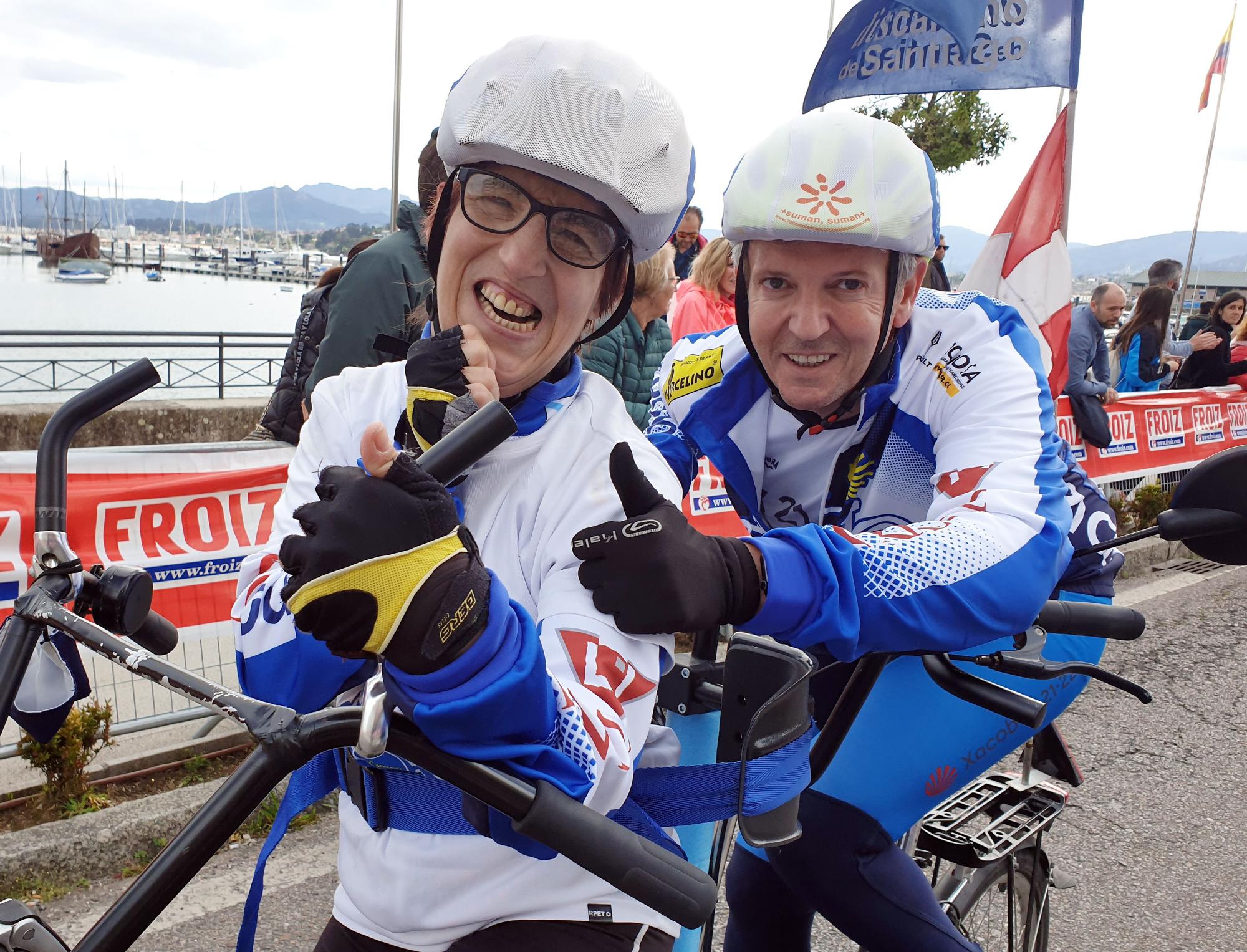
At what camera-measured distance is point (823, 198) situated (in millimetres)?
1884

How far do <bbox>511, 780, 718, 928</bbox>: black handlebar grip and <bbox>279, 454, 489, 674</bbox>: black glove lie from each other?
0.18 meters

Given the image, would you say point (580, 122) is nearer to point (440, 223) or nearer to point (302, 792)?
point (440, 223)

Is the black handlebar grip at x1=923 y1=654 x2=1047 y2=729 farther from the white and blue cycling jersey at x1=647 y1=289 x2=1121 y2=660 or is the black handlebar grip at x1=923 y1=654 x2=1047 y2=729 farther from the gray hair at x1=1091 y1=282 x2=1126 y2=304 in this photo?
the gray hair at x1=1091 y1=282 x2=1126 y2=304

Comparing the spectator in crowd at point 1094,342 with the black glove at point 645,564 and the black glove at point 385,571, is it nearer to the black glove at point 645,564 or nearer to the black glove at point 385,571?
the black glove at point 645,564

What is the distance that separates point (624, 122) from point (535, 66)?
17cm

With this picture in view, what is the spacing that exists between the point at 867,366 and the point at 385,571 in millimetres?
1419

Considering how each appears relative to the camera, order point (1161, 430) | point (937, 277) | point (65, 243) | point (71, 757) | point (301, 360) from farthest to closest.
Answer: point (65, 243)
point (1161, 430)
point (937, 277)
point (301, 360)
point (71, 757)

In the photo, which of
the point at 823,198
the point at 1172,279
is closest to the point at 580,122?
the point at 823,198

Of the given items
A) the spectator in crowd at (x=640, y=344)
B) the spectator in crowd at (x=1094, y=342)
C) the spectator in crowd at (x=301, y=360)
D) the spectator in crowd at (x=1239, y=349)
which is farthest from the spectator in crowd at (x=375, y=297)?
the spectator in crowd at (x=1239, y=349)

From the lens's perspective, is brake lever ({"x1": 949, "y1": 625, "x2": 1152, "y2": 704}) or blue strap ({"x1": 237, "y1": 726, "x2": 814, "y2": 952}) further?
brake lever ({"x1": 949, "y1": 625, "x2": 1152, "y2": 704})

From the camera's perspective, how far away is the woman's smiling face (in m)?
1.57

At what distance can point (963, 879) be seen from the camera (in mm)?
2307

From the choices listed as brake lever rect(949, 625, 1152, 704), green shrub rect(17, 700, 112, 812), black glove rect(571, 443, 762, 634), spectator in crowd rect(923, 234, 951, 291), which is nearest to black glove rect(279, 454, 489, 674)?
black glove rect(571, 443, 762, 634)

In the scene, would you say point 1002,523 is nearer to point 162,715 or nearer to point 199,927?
point 199,927
